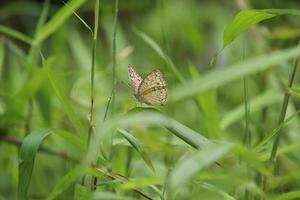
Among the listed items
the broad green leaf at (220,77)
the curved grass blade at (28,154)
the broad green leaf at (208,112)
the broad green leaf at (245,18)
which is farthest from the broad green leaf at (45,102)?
the broad green leaf at (220,77)

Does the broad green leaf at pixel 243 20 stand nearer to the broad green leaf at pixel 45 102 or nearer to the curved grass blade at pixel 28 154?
the curved grass blade at pixel 28 154

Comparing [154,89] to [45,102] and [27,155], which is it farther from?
[45,102]

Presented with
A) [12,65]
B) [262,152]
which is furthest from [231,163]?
[12,65]

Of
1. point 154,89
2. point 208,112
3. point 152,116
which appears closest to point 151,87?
point 154,89

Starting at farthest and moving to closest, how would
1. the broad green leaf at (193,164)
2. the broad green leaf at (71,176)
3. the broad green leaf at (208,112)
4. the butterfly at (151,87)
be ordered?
the broad green leaf at (208,112), the butterfly at (151,87), the broad green leaf at (71,176), the broad green leaf at (193,164)

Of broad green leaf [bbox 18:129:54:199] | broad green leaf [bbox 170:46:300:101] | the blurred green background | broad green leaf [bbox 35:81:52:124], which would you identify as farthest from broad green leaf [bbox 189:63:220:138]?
broad green leaf [bbox 170:46:300:101]

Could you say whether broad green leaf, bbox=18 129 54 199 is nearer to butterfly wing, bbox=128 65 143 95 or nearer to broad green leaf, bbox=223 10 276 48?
butterfly wing, bbox=128 65 143 95

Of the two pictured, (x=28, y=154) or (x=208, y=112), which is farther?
(x=208, y=112)
